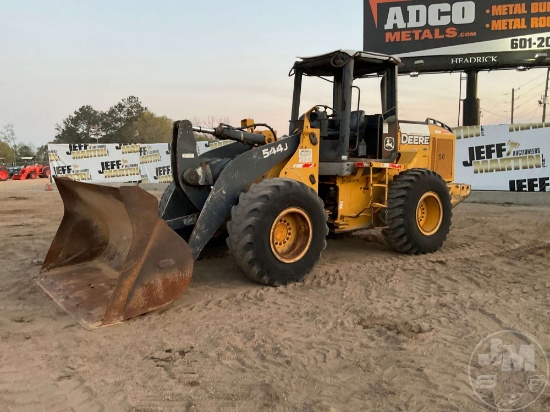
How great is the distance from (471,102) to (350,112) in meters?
13.9

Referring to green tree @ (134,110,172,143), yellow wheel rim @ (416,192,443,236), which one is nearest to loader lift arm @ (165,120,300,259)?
yellow wheel rim @ (416,192,443,236)

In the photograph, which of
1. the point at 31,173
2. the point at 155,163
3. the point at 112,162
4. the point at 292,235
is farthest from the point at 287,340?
the point at 31,173

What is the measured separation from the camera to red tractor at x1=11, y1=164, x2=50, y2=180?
34.2 m

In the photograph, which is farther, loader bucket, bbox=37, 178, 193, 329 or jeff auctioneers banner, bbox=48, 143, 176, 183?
jeff auctioneers banner, bbox=48, 143, 176, 183

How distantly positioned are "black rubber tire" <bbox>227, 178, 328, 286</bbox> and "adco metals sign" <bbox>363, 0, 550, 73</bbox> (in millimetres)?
14100

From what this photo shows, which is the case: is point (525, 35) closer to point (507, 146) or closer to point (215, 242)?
point (507, 146)

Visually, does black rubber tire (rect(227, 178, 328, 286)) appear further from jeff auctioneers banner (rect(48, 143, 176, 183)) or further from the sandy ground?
jeff auctioneers banner (rect(48, 143, 176, 183))

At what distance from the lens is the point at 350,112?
627 centimetres

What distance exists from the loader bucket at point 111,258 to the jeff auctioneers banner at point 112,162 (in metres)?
14.8

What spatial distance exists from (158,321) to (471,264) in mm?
4073

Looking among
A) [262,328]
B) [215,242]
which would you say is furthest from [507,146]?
[262,328]

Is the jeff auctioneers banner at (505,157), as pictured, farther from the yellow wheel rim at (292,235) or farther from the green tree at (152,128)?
the green tree at (152,128)

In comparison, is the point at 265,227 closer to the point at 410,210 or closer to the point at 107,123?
the point at 410,210

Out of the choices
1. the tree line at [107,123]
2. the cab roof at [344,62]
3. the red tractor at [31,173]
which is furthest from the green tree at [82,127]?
the cab roof at [344,62]
